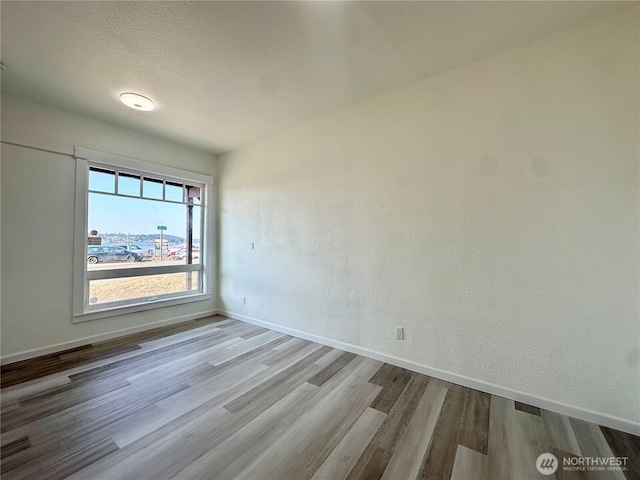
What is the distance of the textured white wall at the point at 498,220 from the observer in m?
1.77

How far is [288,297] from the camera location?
355 centimetres

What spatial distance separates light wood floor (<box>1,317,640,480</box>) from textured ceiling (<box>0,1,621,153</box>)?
9.05ft

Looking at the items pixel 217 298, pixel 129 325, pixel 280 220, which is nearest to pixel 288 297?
pixel 280 220

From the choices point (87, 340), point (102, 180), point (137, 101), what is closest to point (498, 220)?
point (137, 101)

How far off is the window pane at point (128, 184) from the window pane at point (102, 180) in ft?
0.25

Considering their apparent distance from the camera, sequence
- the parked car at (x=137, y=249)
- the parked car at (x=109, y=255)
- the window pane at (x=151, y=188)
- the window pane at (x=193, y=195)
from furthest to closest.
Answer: the window pane at (x=193, y=195)
the window pane at (x=151, y=188)
the parked car at (x=137, y=249)
the parked car at (x=109, y=255)

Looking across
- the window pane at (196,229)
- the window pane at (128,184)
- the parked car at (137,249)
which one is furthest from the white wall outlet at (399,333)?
the window pane at (128,184)

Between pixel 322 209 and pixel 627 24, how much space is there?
106 inches

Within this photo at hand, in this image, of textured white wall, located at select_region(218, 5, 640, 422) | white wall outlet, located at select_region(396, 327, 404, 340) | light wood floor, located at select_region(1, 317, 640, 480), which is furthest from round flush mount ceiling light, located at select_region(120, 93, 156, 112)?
white wall outlet, located at select_region(396, 327, 404, 340)

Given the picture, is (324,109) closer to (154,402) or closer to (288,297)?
(288,297)

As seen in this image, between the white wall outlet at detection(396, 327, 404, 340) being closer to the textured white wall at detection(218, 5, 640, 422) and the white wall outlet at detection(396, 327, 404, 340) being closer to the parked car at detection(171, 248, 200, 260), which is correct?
the textured white wall at detection(218, 5, 640, 422)

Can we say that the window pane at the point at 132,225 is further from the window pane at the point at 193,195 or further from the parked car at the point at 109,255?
the window pane at the point at 193,195

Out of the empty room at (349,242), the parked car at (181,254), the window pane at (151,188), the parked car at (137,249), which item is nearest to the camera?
the empty room at (349,242)

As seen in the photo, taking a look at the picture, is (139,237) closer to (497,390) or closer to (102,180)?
(102,180)
